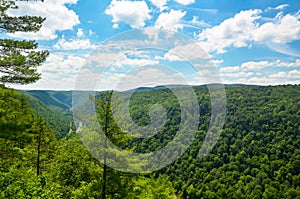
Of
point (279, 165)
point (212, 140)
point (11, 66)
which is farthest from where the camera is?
point (212, 140)

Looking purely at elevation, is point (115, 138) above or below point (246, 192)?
above

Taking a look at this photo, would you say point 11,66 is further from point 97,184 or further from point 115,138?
point 97,184

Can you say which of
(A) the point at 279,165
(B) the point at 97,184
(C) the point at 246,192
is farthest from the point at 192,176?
(B) the point at 97,184

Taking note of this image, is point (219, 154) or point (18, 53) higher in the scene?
point (18, 53)

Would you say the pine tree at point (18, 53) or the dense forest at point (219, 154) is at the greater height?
the pine tree at point (18, 53)

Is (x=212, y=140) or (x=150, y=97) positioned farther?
(x=150, y=97)

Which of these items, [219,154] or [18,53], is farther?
[219,154]

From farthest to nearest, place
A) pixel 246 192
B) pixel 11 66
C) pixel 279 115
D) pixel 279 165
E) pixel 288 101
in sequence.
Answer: pixel 288 101 → pixel 279 115 → pixel 279 165 → pixel 246 192 → pixel 11 66

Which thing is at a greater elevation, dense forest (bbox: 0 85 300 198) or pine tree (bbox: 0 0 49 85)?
pine tree (bbox: 0 0 49 85)

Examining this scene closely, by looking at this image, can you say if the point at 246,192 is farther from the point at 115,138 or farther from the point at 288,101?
the point at 115,138

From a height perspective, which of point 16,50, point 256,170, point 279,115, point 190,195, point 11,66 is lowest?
point 190,195
